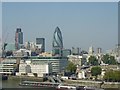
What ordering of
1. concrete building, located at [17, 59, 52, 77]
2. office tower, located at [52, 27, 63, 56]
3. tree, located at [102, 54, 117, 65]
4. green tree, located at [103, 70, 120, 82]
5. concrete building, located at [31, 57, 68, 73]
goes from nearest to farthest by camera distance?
green tree, located at [103, 70, 120, 82] < concrete building, located at [17, 59, 52, 77] < concrete building, located at [31, 57, 68, 73] < tree, located at [102, 54, 117, 65] < office tower, located at [52, 27, 63, 56]

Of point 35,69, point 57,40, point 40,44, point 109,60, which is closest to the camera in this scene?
point 35,69

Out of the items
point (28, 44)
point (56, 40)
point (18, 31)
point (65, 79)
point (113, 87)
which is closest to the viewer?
point (113, 87)

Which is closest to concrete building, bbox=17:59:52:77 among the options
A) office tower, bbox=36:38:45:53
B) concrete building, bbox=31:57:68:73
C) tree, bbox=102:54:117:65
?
concrete building, bbox=31:57:68:73

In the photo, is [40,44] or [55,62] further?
[40,44]

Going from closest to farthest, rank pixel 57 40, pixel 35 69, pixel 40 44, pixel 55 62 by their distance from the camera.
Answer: pixel 35 69 < pixel 55 62 < pixel 57 40 < pixel 40 44

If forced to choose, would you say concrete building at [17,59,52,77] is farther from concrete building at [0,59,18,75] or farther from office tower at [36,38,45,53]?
office tower at [36,38,45,53]

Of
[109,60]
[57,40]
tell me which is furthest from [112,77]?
[57,40]

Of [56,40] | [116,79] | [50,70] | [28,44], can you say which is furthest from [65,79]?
[28,44]

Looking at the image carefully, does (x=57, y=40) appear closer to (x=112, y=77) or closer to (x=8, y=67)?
(x=8, y=67)

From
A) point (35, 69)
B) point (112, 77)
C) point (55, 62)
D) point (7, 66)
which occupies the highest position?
point (55, 62)

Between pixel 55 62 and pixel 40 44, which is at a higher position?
pixel 40 44

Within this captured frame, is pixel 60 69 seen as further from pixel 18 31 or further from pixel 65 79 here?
pixel 18 31
